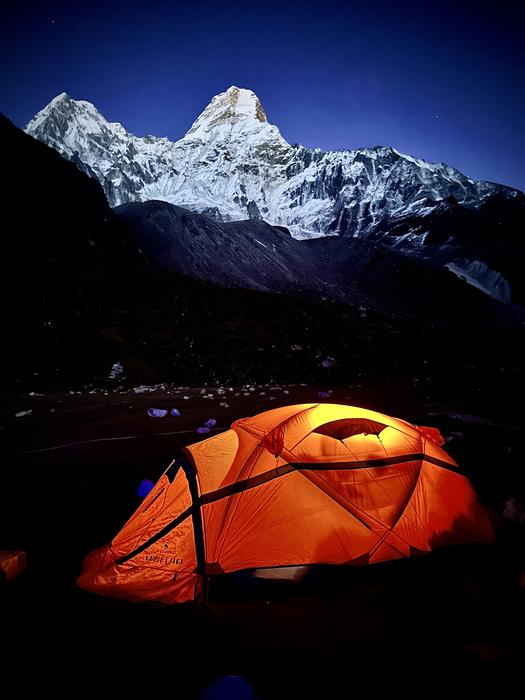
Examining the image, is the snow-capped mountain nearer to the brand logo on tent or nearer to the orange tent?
the orange tent

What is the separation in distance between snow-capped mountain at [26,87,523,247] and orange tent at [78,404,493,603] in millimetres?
86708

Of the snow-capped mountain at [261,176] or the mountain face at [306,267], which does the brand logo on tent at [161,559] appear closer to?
the mountain face at [306,267]

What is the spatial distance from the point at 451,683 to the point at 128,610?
268 cm

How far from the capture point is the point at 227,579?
10.7ft

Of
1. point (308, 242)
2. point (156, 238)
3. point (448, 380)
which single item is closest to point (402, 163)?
point (308, 242)

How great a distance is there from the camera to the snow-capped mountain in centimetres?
9856

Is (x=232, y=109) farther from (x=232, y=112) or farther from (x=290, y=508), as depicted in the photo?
(x=290, y=508)

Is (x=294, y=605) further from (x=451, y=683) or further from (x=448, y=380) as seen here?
(x=448, y=380)

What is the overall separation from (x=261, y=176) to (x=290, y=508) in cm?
13698

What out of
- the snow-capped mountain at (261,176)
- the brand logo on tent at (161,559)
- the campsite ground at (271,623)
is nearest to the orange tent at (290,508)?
the brand logo on tent at (161,559)

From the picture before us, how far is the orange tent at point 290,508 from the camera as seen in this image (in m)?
3.36

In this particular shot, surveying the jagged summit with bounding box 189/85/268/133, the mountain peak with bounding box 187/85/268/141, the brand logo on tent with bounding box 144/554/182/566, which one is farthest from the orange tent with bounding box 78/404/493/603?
the jagged summit with bounding box 189/85/268/133

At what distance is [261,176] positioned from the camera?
124 meters

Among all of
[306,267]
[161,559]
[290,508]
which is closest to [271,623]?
[290,508]
